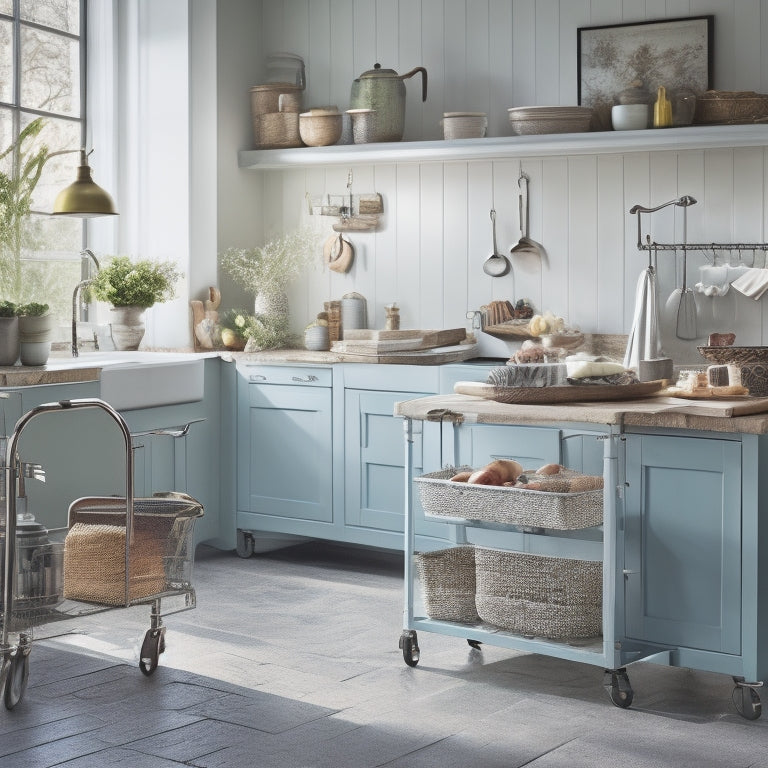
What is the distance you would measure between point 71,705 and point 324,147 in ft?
9.78

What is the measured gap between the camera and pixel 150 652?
363 cm

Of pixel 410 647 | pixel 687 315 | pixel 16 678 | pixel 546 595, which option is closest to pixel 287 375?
pixel 687 315

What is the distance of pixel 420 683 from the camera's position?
3.59 m

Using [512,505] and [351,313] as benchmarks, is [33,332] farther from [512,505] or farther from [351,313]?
[512,505]

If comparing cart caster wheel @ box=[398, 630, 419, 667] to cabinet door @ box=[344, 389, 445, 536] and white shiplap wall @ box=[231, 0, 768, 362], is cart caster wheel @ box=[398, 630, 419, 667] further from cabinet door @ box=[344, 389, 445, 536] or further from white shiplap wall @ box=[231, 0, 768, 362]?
white shiplap wall @ box=[231, 0, 768, 362]

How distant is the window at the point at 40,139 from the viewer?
17.3 ft

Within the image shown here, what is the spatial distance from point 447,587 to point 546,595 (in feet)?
1.18

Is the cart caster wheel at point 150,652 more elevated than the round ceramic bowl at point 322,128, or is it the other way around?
the round ceramic bowl at point 322,128

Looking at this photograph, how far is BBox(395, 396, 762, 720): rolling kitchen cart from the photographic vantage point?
3354 mm

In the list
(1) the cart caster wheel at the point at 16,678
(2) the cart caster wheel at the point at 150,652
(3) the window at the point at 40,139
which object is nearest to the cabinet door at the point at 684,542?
(2) the cart caster wheel at the point at 150,652

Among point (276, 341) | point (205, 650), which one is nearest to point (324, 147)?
point (276, 341)

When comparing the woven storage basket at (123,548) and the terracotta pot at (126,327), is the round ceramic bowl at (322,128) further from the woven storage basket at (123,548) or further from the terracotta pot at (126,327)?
the woven storage basket at (123,548)

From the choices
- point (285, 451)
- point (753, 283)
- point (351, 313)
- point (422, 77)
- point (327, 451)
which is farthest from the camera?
point (351, 313)

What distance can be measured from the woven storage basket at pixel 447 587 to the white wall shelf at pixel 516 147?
2.01 m
